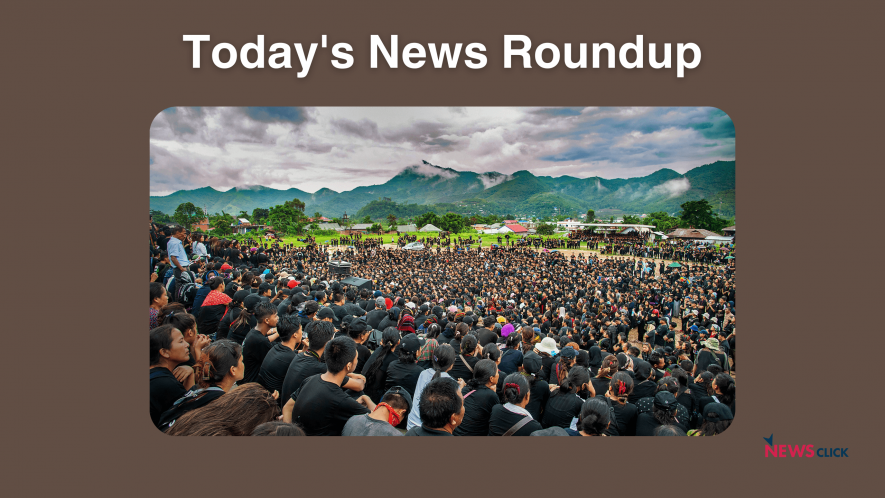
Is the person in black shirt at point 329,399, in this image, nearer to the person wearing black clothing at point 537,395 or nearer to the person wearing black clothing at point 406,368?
the person wearing black clothing at point 406,368

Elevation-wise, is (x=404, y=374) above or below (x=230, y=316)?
below

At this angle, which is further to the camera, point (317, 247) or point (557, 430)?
point (317, 247)

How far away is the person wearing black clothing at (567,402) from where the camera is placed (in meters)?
3.06

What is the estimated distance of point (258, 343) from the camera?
11.6ft

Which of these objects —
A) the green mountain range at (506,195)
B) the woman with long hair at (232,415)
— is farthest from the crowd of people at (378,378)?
the green mountain range at (506,195)

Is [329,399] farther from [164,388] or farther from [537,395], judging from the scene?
[537,395]

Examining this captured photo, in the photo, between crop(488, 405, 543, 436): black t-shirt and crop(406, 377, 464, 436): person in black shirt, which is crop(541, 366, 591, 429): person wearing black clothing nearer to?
crop(488, 405, 543, 436): black t-shirt

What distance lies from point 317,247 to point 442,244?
1584 cm

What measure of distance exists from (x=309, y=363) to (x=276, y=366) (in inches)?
18.5

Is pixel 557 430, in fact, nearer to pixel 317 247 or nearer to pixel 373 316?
pixel 373 316

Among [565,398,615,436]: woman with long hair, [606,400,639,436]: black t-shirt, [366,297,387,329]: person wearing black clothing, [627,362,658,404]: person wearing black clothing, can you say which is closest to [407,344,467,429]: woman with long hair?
[565,398,615,436]: woman with long hair

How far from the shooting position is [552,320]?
36.0ft

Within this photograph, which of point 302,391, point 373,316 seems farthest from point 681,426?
point 373,316

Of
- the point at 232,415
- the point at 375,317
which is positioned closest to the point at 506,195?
the point at 375,317
